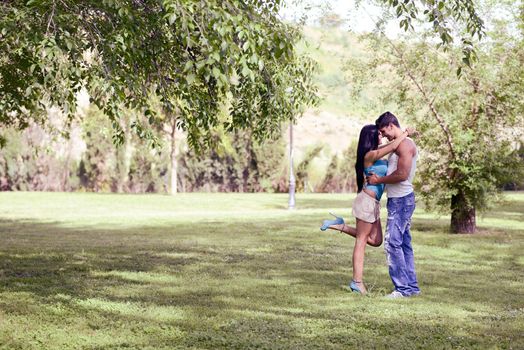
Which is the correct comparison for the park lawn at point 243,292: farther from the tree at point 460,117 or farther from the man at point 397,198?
the tree at point 460,117

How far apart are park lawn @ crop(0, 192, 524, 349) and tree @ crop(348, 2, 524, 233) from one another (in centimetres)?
126

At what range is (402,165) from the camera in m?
9.27

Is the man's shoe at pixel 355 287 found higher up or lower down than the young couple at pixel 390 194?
lower down

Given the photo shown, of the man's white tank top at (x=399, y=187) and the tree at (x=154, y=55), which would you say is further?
the man's white tank top at (x=399, y=187)

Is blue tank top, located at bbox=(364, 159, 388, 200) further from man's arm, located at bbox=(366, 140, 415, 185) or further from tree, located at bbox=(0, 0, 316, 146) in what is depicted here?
tree, located at bbox=(0, 0, 316, 146)

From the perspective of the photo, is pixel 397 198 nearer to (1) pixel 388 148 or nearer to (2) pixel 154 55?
(1) pixel 388 148

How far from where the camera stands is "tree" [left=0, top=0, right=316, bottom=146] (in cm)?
664

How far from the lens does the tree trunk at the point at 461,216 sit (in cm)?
2083

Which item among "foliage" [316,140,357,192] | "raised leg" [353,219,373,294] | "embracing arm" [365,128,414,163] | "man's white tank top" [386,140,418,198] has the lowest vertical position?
"raised leg" [353,219,373,294]

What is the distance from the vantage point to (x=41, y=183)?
44500 millimetres

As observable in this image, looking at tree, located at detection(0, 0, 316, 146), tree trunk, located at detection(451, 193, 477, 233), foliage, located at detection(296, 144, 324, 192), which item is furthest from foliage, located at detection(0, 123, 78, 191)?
tree, located at detection(0, 0, 316, 146)

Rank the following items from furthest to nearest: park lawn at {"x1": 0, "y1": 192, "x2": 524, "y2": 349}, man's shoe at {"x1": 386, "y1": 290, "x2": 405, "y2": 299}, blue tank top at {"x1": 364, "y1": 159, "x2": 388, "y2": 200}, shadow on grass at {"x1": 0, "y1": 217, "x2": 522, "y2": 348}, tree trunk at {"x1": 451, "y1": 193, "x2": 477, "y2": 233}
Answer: tree trunk at {"x1": 451, "y1": 193, "x2": 477, "y2": 233} → blue tank top at {"x1": 364, "y1": 159, "x2": 388, "y2": 200} → man's shoe at {"x1": 386, "y1": 290, "x2": 405, "y2": 299} → shadow on grass at {"x1": 0, "y1": 217, "x2": 522, "y2": 348} → park lawn at {"x1": 0, "y1": 192, "x2": 524, "y2": 349}

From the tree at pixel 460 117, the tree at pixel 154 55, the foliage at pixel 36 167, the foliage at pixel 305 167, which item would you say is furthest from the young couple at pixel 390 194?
the foliage at pixel 305 167

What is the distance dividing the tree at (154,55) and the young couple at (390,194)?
1.26m
